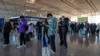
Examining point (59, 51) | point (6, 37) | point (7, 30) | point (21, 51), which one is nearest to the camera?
point (59, 51)

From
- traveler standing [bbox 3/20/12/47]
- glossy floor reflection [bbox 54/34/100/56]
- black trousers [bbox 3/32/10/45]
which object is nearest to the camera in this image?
glossy floor reflection [bbox 54/34/100/56]

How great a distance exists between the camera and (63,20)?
27.8 ft

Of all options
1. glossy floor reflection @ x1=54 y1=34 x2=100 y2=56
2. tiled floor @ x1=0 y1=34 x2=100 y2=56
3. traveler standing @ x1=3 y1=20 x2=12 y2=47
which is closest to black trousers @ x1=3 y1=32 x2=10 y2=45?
traveler standing @ x1=3 y1=20 x2=12 y2=47

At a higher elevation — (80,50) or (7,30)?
(7,30)

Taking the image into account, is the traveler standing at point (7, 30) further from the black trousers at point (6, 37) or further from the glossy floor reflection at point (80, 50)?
the glossy floor reflection at point (80, 50)

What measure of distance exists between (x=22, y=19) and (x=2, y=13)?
29075 mm

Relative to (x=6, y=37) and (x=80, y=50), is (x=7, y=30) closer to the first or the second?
(x=6, y=37)

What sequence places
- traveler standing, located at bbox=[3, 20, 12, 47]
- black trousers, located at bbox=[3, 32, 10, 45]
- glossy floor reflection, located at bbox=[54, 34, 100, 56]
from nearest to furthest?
glossy floor reflection, located at bbox=[54, 34, 100, 56] → traveler standing, located at bbox=[3, 20, 12, 47] → black trousers, located at bbox=[3, 32, 10, 45]

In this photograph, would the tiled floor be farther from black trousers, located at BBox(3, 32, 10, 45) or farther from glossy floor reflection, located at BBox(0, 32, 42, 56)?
black trousers, located at BBox(3, 32, 10, 45)

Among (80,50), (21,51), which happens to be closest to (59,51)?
(80,50)

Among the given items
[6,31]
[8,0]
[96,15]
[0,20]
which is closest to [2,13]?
[0,20]

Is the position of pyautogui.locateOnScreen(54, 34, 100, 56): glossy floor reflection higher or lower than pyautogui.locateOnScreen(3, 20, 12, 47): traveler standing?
lower

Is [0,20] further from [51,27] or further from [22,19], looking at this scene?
[51,27]

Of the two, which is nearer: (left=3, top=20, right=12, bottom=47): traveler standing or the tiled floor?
the tiled floor
